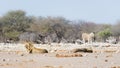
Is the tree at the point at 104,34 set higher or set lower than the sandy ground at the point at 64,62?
lower

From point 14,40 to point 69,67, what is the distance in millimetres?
38413

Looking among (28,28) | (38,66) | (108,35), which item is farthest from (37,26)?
(38,66)

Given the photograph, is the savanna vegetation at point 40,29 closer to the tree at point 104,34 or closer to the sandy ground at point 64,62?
the tree at point 104,34

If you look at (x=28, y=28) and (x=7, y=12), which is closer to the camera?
(x=28, y=28)

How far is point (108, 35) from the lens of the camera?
185ft

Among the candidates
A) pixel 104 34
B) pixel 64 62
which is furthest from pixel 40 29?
pixel 64 62

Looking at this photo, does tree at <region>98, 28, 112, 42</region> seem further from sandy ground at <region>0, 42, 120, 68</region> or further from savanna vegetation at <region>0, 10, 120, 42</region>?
sandy ground at <region>0, 42, 120, 68</region>

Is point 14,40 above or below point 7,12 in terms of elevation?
below

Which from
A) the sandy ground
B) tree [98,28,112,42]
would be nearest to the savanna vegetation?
tree [98,28,112,42]

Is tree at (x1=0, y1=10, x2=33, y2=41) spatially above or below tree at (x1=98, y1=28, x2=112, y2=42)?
above

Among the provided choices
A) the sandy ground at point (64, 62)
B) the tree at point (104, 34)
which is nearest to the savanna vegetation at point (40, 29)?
the tree at point (104, 34)

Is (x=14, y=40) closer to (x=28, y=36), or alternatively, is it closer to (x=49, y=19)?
(x=28, y=36)

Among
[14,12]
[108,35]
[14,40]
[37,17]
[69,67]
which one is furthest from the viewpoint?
[37,17]

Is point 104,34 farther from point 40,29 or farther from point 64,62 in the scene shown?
point 64,62
